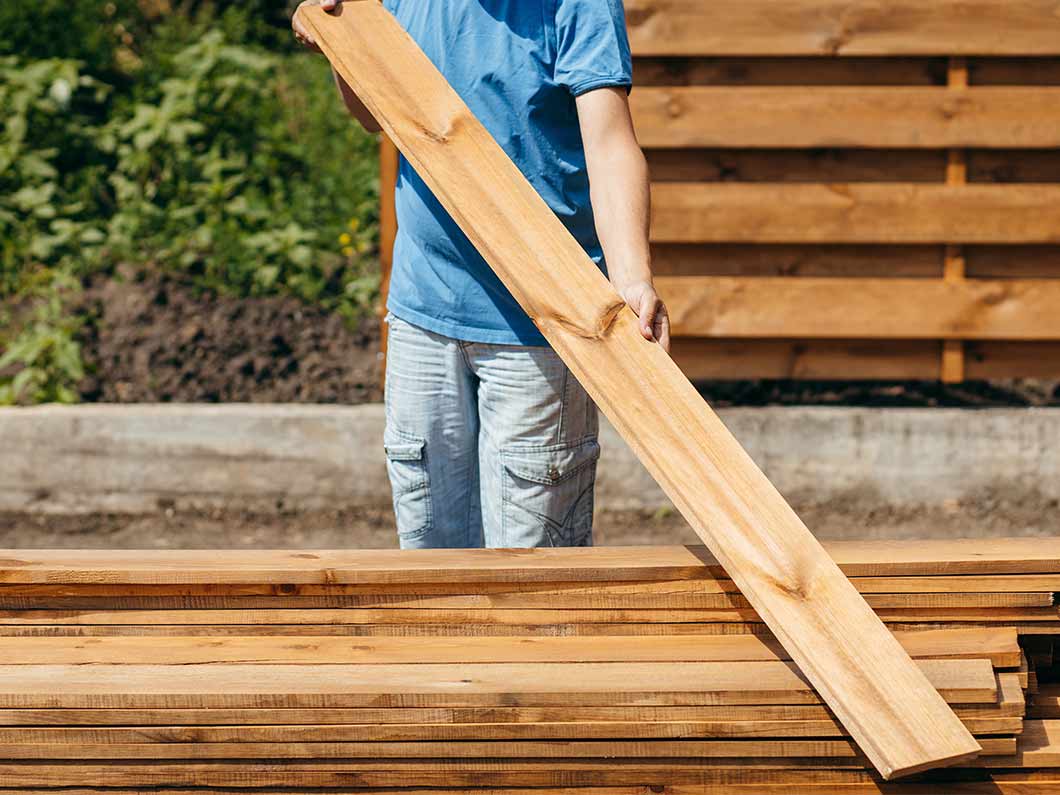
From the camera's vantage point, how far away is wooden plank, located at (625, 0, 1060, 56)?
4883 mm

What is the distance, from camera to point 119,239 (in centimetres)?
602

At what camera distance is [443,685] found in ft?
6.15

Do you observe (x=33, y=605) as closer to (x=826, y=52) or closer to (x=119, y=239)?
(x=826, y=52)

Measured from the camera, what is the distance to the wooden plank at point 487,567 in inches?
78.8

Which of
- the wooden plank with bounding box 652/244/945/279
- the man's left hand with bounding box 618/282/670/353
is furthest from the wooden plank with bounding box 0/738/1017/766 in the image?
the wooden plank with bounding box 652/244/945/279

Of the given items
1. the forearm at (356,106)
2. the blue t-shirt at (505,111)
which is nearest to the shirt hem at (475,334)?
the blue t-shirt at (505,111)

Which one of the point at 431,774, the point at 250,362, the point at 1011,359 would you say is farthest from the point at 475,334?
the point at 1011,359

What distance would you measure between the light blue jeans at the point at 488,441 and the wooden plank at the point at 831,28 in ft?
8.67

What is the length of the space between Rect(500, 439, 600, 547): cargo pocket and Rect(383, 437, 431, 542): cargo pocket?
18cm

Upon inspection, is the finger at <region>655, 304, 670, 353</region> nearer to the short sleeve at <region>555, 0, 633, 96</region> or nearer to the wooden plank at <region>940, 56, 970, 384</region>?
the short sleeve at <region>555, 0, 633, 96</region>

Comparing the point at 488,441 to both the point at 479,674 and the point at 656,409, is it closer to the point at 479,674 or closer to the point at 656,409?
the point at 656,409

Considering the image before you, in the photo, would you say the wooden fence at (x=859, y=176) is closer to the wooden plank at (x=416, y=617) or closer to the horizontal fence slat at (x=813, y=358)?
the horizontal fence slat at (x=813, y=358)

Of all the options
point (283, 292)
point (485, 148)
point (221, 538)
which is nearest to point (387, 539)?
point (221, 538)

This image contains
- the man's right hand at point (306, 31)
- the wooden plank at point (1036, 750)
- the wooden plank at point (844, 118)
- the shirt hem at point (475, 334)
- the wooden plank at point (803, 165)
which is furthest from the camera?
the wooden plank at point (803, 165)
